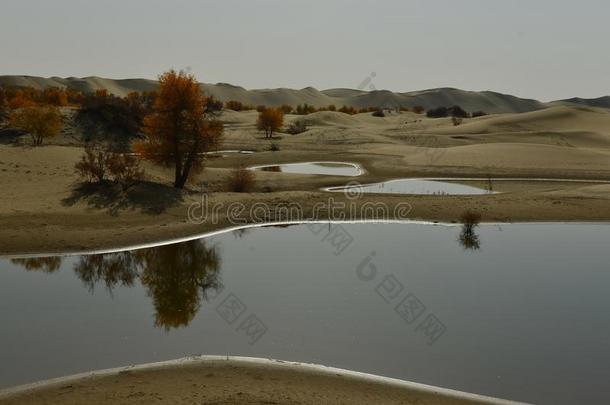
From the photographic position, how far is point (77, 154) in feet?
118

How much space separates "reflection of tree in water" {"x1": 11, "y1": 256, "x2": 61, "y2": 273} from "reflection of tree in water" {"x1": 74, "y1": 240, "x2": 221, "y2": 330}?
690mm

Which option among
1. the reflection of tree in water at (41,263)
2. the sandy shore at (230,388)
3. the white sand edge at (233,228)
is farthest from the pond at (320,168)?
the sandy shore at (230,388)

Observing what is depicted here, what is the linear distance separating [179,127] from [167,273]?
13.5 m

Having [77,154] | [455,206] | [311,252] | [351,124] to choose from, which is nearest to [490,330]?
[311,252]

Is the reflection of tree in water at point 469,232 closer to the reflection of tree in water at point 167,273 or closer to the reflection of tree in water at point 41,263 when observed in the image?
the reflection of tree in water at point 167,273

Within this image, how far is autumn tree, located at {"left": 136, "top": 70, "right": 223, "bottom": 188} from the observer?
100ft

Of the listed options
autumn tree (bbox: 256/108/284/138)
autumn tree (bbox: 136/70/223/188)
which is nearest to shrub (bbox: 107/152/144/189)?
autumn tree (bbox: 136/70/223/188)

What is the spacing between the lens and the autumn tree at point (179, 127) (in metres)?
30.6

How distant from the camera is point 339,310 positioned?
1532 centimetres

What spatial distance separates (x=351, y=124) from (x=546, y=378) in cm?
8519

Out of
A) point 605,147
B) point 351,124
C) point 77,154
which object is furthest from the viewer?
point 351,124

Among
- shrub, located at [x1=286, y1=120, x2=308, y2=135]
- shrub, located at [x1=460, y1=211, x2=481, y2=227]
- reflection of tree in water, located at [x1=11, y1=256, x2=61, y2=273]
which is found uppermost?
shrub, located at [x1=286, y1=120, x2=308, y2=135]

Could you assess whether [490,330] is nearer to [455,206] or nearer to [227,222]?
[227,222]

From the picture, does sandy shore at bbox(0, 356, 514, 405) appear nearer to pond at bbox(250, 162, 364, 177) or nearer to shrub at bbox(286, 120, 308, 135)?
pond at bbox(250, 162, 364, 177)
